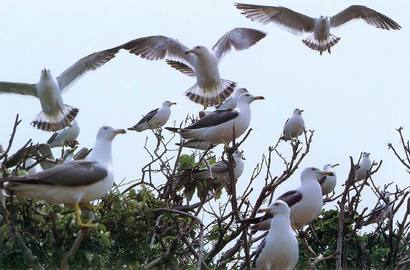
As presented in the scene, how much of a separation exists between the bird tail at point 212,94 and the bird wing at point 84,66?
38.9 inches

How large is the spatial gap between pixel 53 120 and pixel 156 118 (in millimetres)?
1494

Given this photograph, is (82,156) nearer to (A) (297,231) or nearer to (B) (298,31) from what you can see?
(A) (297,231)

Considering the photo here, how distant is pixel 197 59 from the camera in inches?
452

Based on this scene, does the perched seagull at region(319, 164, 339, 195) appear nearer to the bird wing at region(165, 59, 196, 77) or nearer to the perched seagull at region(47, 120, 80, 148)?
the bird wing at region(165, 59, 196, 77)

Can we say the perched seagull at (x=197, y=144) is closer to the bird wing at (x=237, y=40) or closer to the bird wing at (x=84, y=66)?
the bird wing at (x=84, y=66)

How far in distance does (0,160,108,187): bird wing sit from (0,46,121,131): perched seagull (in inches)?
197

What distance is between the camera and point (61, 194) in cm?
645

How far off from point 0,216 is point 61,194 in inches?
18.7

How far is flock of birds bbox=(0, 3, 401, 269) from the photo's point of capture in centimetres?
652

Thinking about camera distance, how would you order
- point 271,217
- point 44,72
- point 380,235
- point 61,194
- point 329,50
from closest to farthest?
1. point 61,194
2. point 271,217
3. point 380,235
4. point 44,72
5. point 329,50

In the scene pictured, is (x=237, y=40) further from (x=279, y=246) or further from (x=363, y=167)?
(x=279, y=246)

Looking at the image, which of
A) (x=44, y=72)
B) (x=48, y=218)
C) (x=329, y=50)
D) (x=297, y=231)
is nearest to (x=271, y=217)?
(x=297, y=231)

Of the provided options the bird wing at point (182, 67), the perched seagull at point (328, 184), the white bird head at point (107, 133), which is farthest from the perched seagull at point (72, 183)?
the bird wing at point (182, 67)

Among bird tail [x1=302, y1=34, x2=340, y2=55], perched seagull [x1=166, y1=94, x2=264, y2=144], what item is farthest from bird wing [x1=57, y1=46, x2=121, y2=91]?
bird tail [x1=302, y1=34, x2=340, y2=55]
